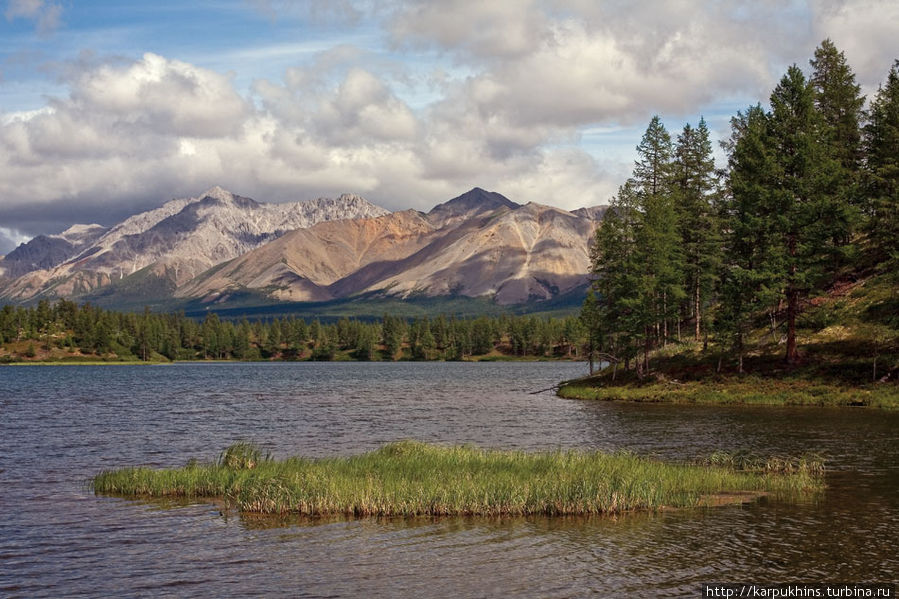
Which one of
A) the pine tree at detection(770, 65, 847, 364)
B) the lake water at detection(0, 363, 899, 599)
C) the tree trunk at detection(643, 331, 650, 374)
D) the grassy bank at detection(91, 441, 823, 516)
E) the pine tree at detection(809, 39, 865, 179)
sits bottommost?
the lake water at detection(0, 363, 899, 599)

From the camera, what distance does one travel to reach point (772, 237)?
75625mm

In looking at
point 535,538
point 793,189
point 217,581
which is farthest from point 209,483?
point 793,189

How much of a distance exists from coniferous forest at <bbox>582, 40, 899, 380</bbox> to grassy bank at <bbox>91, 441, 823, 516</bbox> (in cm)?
4132

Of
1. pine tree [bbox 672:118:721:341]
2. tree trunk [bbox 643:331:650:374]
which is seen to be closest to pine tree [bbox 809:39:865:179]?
pine tree [bbox 672:118:721:341]

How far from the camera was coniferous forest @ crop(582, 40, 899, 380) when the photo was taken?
75.7m

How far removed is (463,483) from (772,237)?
55.0 meters

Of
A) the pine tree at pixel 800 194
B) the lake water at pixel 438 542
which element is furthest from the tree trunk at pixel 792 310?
the lake water at pixel 438 542

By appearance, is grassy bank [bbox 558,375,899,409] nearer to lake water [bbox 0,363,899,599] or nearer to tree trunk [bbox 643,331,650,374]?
tree trunk [bbox 643,331,650,374]

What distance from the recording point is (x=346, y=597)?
21.8 meters

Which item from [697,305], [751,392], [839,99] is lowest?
[751,392]

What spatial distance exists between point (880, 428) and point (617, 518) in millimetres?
35079

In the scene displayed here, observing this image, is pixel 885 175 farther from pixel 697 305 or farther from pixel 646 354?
pixel 646 354

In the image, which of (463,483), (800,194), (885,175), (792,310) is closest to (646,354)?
(792,310)

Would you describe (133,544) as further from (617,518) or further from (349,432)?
(349,432)
